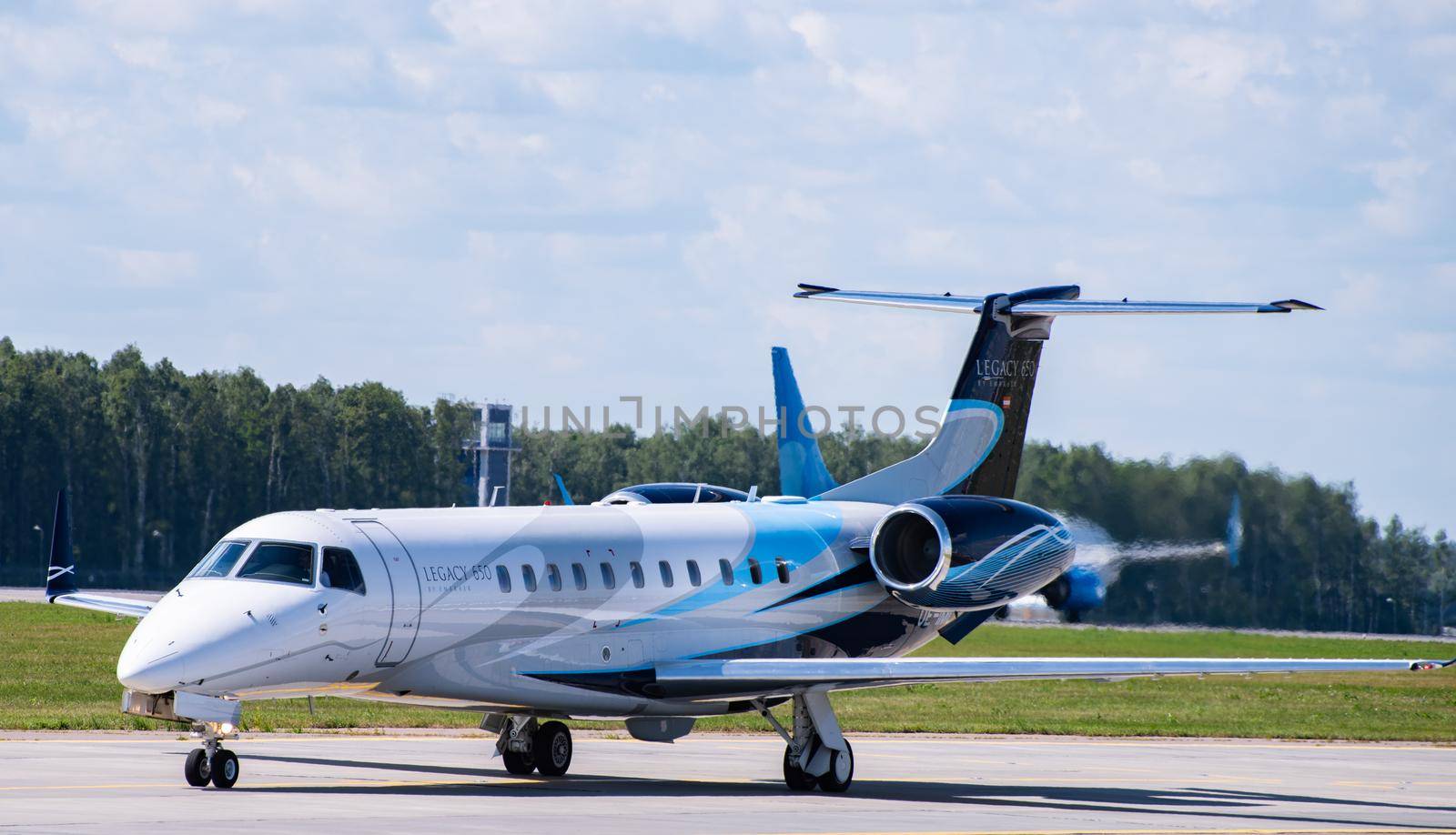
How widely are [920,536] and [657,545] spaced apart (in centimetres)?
417

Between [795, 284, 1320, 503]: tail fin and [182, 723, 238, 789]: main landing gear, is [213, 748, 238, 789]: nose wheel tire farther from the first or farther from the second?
[795, 284, 1320, 503]: tail fin

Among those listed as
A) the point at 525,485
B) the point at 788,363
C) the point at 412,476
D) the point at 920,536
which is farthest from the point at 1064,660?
the point at 525,485

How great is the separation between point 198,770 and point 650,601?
19.9ft

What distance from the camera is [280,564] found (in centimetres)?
2328

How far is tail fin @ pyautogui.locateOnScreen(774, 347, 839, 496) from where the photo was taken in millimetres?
41000

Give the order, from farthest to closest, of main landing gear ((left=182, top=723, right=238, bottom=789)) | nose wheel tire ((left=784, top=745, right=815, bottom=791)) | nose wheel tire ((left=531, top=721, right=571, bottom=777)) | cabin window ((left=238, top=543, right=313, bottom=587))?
nose wheel tire ((left=531, top=721, right=571, bottom=777)) → nose wheel tire ((left=784, top=745, right=815, bottom=791)) → cabin window ((left=238, top=543, right=313, bottom=587)) → main landing gear ((left=182, top=723, right=238, bottom=789))

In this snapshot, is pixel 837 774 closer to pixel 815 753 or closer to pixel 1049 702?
pixel 815 753

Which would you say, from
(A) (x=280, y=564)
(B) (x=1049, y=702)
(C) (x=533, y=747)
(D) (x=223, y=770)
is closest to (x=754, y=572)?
(C) (x=533, y=747)

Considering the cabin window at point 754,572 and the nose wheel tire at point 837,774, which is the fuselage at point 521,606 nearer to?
the cabin window at point 754,572

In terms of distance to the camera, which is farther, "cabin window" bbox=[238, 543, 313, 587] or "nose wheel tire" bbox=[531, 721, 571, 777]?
"nose wheel tire" bbox=[531, 721, 571, 777]

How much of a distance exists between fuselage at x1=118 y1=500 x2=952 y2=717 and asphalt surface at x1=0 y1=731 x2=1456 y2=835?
1.30 meters

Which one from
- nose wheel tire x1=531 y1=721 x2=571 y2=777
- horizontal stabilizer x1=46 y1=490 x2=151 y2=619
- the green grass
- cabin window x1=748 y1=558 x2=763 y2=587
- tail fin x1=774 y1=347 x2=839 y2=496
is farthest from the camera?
tail fin x1=774 y1=347 x2=839 y2=496

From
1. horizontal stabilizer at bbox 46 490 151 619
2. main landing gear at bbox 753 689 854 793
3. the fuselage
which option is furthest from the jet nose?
main landing gear at bbox 753 689 854 793

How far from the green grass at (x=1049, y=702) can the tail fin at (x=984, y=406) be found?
26.1 ft
